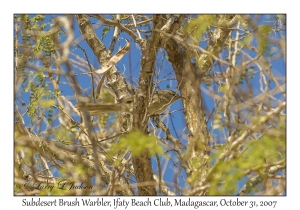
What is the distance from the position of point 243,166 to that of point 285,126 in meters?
0.60

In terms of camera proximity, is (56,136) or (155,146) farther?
(56,136)

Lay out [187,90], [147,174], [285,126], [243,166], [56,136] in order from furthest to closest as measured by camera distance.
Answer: [187,90] → [56,136] → [147,174] → [285,126] → [243,166]

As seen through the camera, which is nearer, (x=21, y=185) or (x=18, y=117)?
(x=21, y=185)

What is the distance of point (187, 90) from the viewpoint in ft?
22.1

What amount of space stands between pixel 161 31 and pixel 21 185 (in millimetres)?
2092

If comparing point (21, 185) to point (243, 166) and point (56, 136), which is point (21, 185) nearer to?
point (56, 136)
